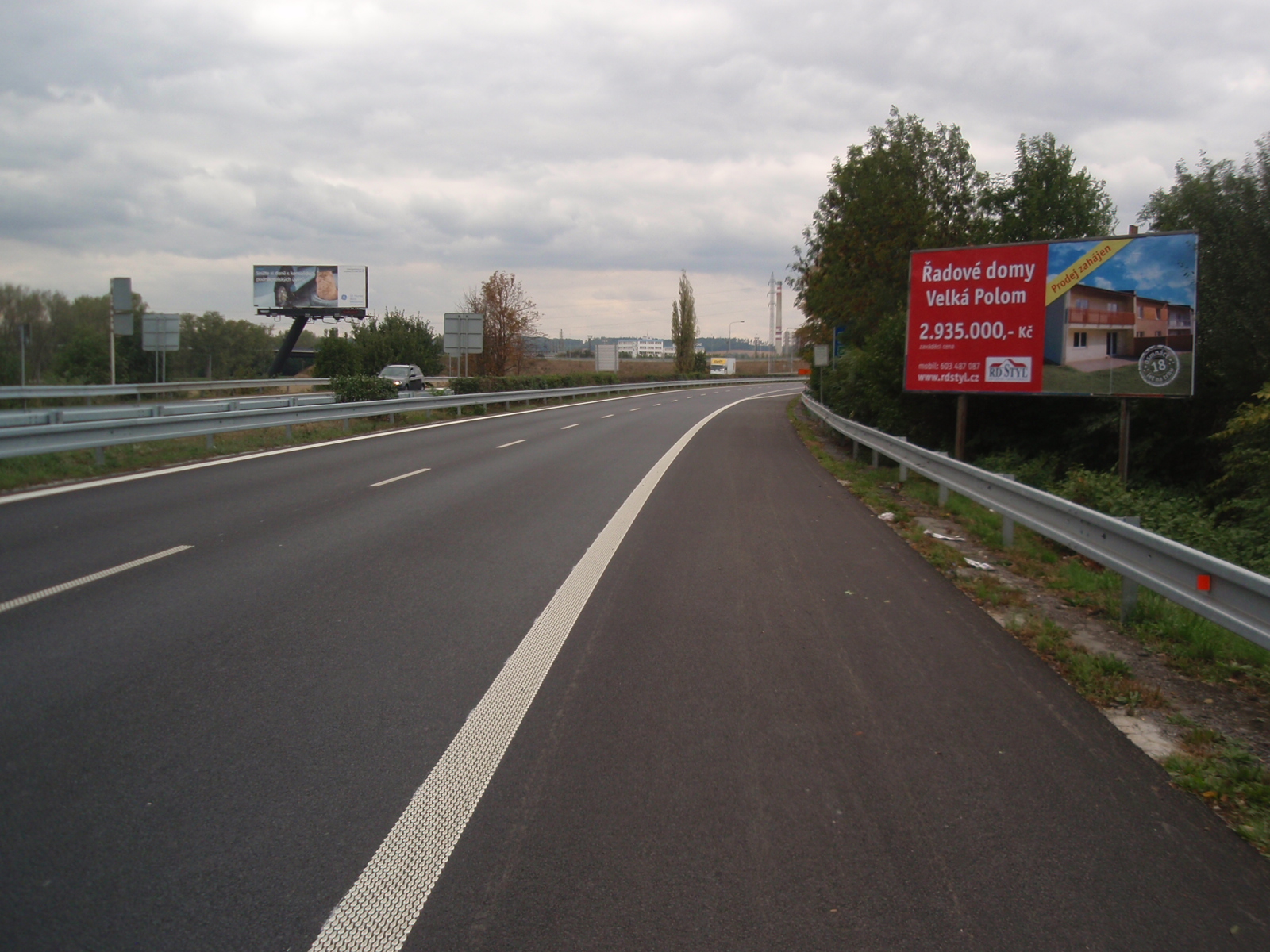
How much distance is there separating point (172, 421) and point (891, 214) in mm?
20582

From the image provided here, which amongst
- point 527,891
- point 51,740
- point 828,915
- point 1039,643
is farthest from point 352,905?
point 1039,643

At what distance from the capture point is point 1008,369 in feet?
51.0

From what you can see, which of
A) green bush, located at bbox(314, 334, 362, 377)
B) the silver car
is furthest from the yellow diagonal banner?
green bush, located at bbox(314, 334, 362, 377)

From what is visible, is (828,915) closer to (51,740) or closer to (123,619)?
(51,740)

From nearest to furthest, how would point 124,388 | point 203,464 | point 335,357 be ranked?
point 203,464
point 124,388
point 335,357

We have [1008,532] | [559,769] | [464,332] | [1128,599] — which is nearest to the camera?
[559,769]

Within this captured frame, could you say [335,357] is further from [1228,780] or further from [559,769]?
[1228,780]

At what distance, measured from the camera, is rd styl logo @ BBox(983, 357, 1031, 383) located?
50.2 ft

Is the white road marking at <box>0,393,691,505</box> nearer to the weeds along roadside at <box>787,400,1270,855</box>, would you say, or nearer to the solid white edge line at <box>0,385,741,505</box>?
the solid white edge line at <box>0,385,741,505</box>

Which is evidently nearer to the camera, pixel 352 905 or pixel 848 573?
pixel 352 905

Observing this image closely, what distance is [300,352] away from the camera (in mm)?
85062

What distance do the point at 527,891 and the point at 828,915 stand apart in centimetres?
103

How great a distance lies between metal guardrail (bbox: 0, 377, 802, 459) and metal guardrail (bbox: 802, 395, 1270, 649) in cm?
1247

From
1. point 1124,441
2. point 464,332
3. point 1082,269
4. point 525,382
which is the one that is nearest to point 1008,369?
point 1082,269
